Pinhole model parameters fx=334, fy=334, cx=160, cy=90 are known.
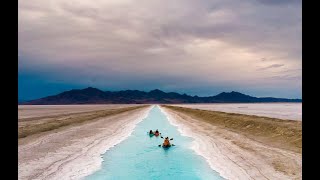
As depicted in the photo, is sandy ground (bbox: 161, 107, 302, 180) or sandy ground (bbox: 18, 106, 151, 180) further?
sandy ground (bbox: 18, 106, 151, 180)

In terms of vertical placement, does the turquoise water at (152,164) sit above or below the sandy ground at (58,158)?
→ below

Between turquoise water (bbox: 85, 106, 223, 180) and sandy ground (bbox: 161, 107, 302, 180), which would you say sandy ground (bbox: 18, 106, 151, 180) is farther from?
sandy ground (bbox: 161, 107, 302, 180)

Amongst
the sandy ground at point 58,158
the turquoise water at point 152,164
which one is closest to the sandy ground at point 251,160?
the turquoise water at point 152,164

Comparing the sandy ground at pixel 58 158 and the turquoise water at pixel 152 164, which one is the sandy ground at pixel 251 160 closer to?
the turquoise water at pixel 152 164

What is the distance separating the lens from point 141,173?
1764 cm

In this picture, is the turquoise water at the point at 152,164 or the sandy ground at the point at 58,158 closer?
the sandy ground at the point at 58,158

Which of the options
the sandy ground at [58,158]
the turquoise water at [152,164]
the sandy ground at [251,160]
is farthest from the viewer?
the turquoise water at [152,164]

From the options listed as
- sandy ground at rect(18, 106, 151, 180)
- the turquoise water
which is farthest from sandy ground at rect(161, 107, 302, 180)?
sandy ground at rect(18, 106, 151, 180)
